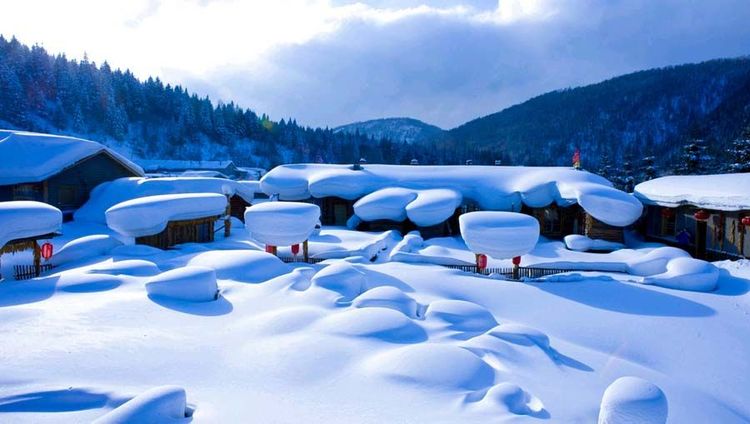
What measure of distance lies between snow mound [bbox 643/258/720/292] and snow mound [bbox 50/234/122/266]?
19.5 m

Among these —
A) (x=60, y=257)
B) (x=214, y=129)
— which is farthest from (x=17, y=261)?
(x=214, y=129)

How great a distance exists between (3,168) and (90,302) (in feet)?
55.5

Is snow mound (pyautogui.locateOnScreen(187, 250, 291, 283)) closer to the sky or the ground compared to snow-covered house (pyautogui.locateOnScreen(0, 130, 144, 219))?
closer to the ground

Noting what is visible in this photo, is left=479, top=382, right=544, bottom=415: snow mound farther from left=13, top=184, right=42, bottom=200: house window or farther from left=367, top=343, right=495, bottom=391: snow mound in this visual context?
left=13, top=184, right=42, bottom=200: house window

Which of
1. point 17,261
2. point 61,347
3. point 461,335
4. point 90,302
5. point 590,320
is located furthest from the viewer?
point 17,261

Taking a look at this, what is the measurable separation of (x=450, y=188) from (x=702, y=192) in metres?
11.9

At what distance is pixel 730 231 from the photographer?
16531 mm

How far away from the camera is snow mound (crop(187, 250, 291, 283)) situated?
1184 centimetres

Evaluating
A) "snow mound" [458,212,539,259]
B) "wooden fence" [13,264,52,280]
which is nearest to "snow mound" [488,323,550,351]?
"snow mound" [458,212,539,259]

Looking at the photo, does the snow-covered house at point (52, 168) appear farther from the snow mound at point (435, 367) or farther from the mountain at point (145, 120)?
the mountain at point (145, 120)

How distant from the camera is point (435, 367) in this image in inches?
241

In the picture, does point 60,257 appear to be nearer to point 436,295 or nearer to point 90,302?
point 90,302

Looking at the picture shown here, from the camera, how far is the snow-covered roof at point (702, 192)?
15.8m

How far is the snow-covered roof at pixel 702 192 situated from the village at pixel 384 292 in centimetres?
12
